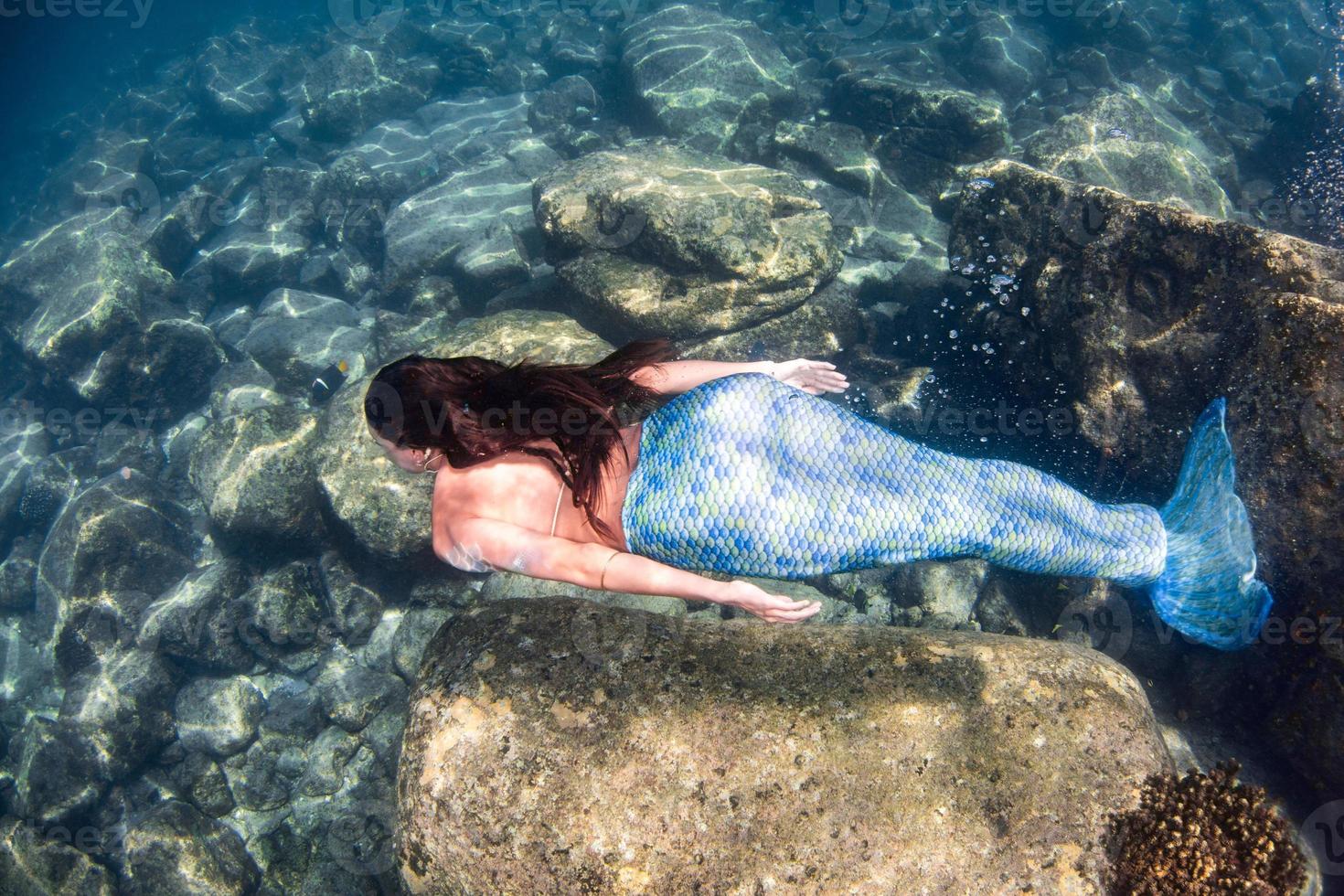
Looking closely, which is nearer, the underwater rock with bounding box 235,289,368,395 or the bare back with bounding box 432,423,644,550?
the bare back with bounding box 432,423,644,550

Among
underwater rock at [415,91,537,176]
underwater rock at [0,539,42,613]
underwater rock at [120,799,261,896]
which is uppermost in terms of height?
underwater rock at [415,91,537,176]

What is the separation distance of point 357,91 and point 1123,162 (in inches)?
648

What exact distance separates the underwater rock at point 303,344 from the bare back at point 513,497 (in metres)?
7.28

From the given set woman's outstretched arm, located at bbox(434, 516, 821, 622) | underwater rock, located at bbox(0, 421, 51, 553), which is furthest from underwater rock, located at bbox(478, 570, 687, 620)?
underwater rock, located at bbox(0, 421, 51, 553)

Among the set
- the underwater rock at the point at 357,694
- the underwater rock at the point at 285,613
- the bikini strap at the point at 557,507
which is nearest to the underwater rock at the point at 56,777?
the underwater rock at the point at 285,613

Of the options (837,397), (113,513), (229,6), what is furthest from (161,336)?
(229,6)

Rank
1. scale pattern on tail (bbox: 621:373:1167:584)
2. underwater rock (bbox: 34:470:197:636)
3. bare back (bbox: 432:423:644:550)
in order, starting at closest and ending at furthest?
bare back (bbox: 432:423:644:550), scale pattern on tail (bbox: 621:373:1167:584), underwater rock (bbox: 34:470:197:636)

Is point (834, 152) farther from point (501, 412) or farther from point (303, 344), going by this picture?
point (303, 344)

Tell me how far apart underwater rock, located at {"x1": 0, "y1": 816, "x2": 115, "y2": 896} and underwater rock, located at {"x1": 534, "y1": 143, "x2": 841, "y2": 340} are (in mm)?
6927

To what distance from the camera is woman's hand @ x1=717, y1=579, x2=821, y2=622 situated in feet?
8.21

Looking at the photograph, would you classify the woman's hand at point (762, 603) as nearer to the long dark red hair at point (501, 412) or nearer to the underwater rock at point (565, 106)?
the long dark red hair at point (501, 412)

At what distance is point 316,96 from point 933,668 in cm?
1862

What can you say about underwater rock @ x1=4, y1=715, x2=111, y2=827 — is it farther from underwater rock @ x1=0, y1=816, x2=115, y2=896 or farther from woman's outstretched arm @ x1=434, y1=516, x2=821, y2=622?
woman's outstretched arm @ x1=434, y1=516, x2=821, y2=622

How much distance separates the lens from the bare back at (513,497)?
276 centimetres
